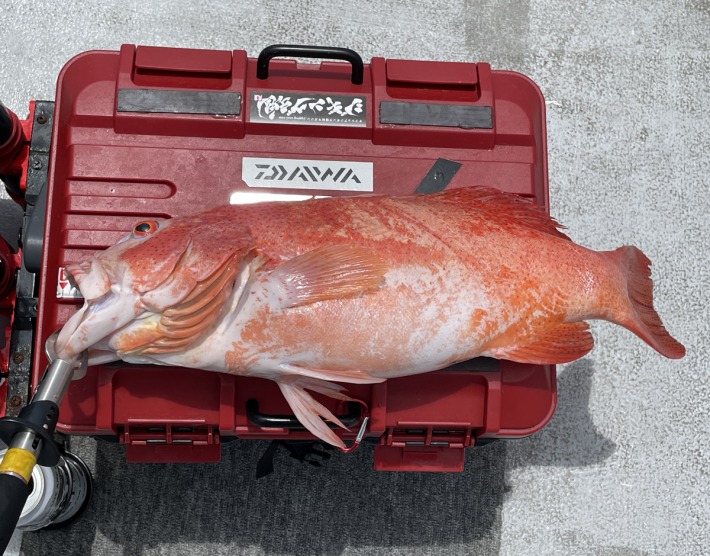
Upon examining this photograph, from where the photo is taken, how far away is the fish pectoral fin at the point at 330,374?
58.1 inches

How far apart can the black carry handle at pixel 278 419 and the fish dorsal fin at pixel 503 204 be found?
523mm

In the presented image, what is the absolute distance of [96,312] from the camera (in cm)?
137

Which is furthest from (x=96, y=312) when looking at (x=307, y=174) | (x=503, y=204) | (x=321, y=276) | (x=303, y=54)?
(x=503, y=204)

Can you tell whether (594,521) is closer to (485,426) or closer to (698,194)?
(485,426)

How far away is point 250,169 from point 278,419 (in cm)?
58

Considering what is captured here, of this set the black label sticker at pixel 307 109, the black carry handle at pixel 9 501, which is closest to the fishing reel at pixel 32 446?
the black carry handle at pixel 9 501

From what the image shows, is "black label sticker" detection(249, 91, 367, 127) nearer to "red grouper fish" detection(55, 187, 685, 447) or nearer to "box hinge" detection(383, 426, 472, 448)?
"red grouper fish" detection(55, 187, 685, 447)

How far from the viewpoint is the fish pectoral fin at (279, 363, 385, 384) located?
147cm

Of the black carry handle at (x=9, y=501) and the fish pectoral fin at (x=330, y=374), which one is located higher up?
the fish pectoral fin at (x=330, y=374)

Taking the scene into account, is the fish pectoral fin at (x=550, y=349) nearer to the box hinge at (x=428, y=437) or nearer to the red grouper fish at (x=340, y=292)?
the red grouper fish at (x=340, y=292)

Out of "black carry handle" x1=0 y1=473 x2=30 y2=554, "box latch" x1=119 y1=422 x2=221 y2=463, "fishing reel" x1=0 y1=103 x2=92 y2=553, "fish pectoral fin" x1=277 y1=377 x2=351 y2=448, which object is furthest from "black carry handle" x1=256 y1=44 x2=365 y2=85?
"black carry handle" x1=0 y1=473 x2=30 y2=554

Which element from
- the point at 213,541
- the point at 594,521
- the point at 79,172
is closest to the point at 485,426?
the point at 594,521

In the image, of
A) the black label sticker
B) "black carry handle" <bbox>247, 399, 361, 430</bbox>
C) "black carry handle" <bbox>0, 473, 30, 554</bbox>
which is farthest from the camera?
Result: the black label sticker

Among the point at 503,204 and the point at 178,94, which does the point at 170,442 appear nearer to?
the point at 178,94
